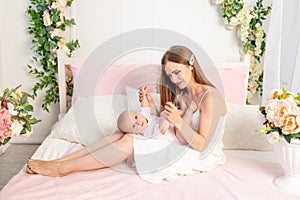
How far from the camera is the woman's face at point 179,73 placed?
7.18 ft

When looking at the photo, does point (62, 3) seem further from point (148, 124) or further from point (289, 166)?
point (289, 166)

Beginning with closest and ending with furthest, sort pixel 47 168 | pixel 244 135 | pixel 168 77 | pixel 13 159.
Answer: pixel 47 168, pixel 168 77, pixel 244 135, pixel 13 159

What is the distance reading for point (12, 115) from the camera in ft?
6.23

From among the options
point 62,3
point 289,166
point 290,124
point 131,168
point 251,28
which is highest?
point 62,3

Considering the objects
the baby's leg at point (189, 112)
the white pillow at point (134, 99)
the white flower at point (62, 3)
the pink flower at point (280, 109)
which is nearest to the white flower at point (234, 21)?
the white pillow at point (134, 99)

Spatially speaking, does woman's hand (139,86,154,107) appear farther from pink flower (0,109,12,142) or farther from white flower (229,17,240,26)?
white flower (229,17,240,26)

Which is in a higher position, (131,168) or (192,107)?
(192,107)

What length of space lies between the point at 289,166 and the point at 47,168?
1.10m

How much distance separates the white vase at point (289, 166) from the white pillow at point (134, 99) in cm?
72

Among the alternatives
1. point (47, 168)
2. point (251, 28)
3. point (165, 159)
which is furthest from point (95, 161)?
point (251, 28)

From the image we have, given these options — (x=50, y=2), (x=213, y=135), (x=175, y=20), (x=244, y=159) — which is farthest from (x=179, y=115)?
(x=50, y=2)

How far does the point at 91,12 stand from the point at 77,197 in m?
1.68

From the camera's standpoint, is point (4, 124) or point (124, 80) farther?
point (124, 80)

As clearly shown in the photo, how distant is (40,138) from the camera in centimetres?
345
